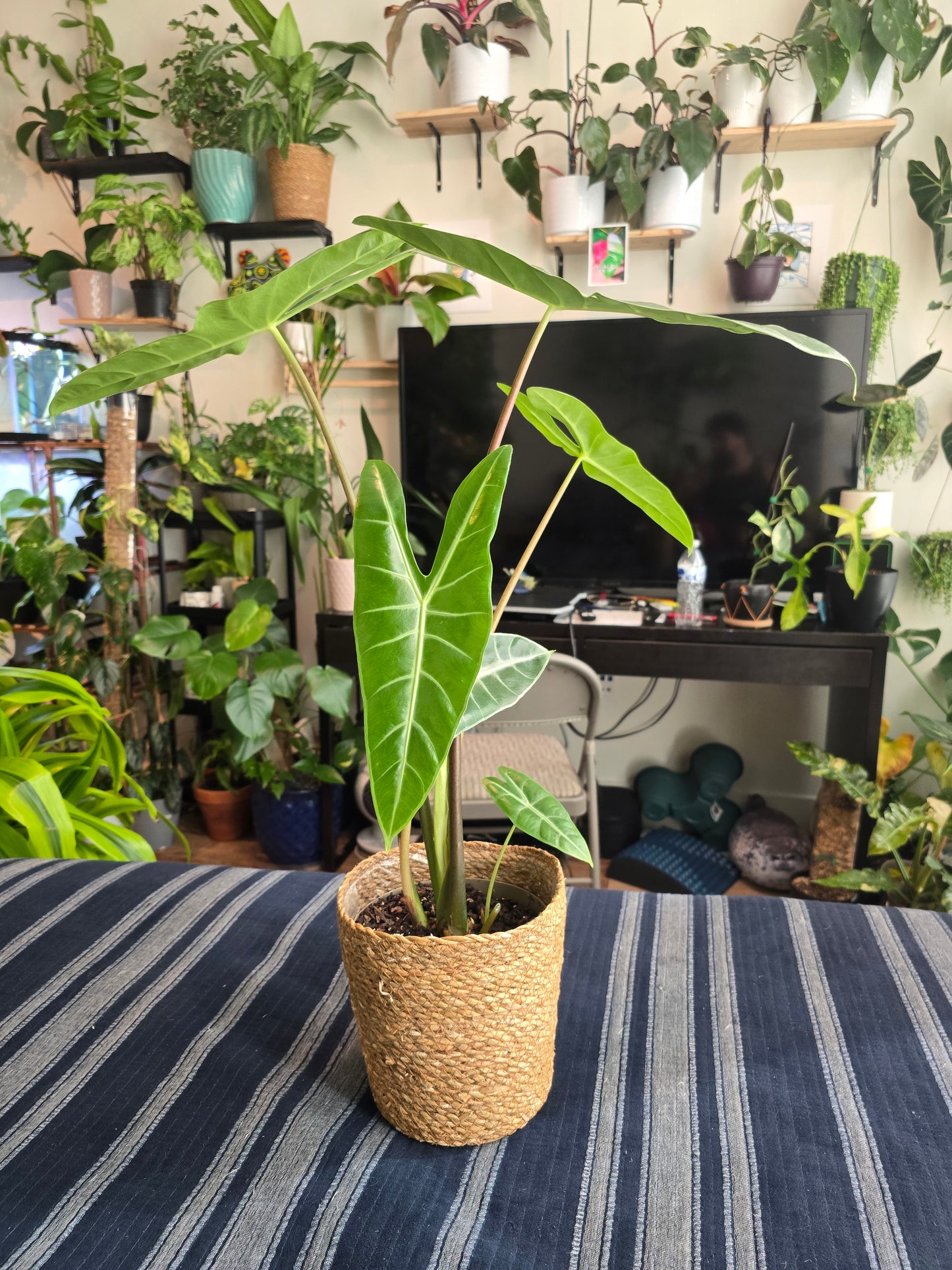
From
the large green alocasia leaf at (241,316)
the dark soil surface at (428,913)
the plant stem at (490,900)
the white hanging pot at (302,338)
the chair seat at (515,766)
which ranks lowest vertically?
the chair seat at (515,766)

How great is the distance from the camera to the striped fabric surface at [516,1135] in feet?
1.69

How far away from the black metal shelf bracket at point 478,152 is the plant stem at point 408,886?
2378mm

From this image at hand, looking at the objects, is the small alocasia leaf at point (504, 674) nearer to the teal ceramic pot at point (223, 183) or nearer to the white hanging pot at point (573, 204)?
the white hanging pot at point (573, 204)

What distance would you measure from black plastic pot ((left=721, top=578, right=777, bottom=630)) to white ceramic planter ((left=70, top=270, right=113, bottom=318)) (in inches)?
78.8

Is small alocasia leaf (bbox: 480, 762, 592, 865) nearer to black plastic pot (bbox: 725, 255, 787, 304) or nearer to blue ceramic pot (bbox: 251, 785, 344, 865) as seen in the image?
blue ceramic pot (bbox: 251, 785, 344, 865)

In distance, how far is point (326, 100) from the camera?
239cm

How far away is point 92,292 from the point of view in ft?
8.64

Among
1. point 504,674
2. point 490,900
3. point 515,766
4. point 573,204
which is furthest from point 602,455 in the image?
point 573,204

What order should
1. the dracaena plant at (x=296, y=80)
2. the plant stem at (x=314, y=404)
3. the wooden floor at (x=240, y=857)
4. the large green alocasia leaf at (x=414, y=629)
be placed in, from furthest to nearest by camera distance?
the wooden floor at (x=240, y=857), the dracaena plant at (x=296, y=80), the plant stem at (x=314, y=404), the large green alocasia leaf at (x=414, y=629)

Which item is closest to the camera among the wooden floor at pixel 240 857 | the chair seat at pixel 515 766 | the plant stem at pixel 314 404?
the plant stem at pixel 314 404

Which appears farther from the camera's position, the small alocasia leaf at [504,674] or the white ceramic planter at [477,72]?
the white ceramic planter at [477,72]

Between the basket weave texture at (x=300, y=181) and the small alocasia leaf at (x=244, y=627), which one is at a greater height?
the basket weave texture at (x=300, y=181)

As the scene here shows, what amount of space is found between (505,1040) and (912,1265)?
256mm

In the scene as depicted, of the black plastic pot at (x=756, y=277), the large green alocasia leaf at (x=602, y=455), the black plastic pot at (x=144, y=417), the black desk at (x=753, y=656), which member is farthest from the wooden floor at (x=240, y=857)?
the large green alocasia leaf at (x=602, y=455)
